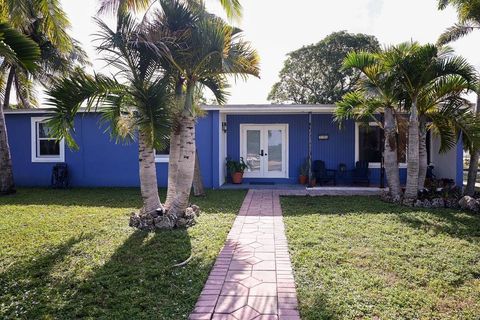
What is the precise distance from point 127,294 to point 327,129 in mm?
10011

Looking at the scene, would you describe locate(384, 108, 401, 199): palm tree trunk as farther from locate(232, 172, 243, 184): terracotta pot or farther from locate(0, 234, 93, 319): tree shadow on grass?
locate(0, 234, 93, 319): tree shadow on grass

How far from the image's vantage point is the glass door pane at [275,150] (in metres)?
12.5

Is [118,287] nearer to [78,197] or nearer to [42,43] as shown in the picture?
[78,197]

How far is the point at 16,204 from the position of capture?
27.6 feet

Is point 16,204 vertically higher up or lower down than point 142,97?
lower down

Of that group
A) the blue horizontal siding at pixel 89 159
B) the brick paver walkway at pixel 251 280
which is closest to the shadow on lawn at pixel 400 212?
the brick paver walkway at pixel 251 280

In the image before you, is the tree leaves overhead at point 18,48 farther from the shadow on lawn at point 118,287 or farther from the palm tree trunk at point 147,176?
the shadow on lawn at point 118,287

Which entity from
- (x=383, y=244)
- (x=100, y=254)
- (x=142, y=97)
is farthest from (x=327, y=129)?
(x=100, y=254)

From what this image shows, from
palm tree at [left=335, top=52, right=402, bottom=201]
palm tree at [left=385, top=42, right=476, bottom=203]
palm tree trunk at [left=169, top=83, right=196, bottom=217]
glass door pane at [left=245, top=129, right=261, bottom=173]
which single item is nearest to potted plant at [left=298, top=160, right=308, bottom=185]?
glass door pane at [left=245, top=129, right=261, bottom=173]

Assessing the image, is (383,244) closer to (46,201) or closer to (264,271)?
(264,271)

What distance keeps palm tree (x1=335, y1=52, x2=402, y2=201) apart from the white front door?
3.62m

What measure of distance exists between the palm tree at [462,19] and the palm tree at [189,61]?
6053 mm

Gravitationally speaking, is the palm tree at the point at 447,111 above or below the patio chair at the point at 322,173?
above

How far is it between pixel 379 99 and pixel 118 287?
7155 mm
